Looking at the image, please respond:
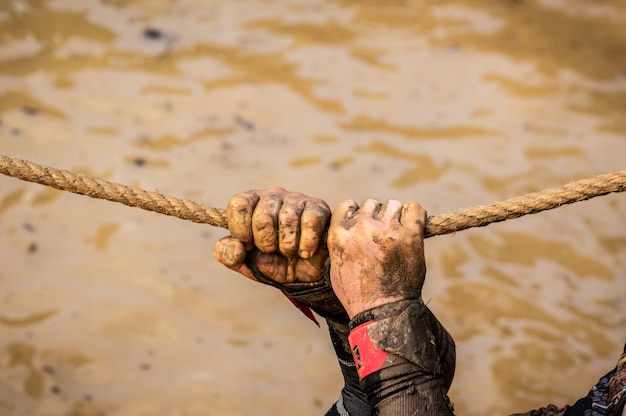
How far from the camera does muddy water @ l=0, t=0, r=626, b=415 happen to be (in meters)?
3.32

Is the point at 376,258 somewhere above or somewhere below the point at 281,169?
above

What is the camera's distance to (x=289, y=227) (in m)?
1.77

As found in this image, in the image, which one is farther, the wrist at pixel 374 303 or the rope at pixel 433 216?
the rope at pixel 433 216

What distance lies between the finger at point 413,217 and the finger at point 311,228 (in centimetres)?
20

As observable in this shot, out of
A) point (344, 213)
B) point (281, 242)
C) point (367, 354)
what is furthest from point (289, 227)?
point (367, 354)

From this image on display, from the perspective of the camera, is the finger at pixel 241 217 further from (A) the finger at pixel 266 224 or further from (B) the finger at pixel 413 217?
(B) the finger at pixel 413 217

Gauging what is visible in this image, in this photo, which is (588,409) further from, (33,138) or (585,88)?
(33,138)

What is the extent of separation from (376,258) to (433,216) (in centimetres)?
23

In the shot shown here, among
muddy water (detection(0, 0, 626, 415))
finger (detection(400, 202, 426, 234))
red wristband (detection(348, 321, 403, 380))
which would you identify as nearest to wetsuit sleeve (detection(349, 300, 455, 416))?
red wristband (detection(348, 321, 403, 380))

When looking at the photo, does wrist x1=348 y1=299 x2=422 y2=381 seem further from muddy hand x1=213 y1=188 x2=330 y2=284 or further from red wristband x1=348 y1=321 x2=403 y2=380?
muddy hand x1=213 y1=188 x2=330 y2=284

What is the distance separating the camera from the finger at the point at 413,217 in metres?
1.74

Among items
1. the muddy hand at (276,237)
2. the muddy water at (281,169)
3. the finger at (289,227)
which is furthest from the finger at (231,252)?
the muddy water at (281,169)

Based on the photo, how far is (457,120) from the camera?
14.2 feet

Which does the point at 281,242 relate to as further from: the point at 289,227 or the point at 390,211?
the point at 390,211
